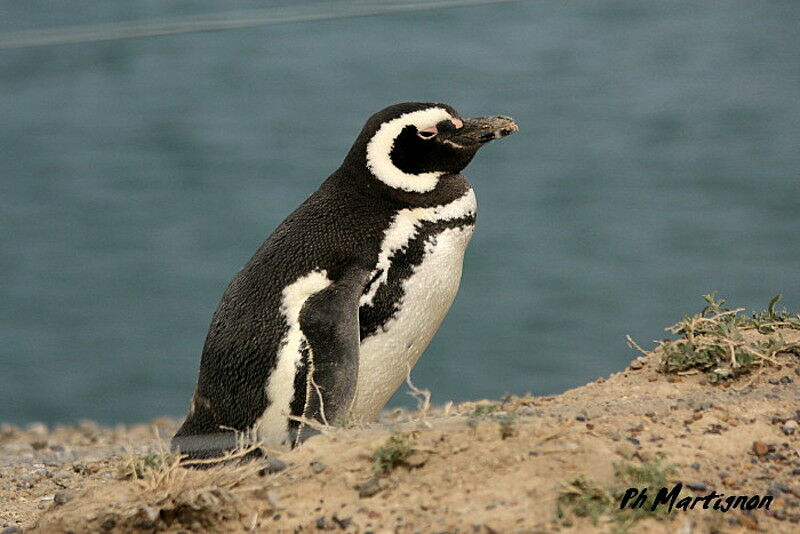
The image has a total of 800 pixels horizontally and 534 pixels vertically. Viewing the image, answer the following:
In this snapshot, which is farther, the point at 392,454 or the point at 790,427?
the point at 790,427

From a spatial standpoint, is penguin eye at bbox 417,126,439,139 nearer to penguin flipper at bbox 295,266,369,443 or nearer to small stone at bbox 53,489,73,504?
penguin flipper at bbox 295,266,369,443

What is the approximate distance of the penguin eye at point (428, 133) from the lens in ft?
9.41

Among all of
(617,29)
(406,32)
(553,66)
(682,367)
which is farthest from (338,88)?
(682,367)

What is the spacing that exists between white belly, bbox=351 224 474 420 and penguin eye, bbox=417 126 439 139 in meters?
0.25

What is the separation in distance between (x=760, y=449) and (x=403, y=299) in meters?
0.99

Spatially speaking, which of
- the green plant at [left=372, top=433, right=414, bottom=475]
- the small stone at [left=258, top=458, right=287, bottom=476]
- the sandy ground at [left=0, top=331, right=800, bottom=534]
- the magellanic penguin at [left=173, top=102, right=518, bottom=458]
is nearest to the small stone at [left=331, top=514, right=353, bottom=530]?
the sandy ground at [left=0, top=331, right=800, bottom=534]

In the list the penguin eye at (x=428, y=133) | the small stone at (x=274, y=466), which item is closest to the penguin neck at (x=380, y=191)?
the penguin eye at (x=428, y=133)

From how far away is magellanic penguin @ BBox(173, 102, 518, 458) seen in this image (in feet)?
8.54

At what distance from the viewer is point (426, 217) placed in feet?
9.33

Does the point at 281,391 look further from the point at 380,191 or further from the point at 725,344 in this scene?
the point at 725,344

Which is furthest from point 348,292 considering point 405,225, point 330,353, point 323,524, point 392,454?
point 323,524

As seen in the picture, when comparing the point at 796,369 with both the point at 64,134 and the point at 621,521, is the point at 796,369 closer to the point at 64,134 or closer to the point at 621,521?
the point at 621,521

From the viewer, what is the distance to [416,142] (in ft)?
9.42

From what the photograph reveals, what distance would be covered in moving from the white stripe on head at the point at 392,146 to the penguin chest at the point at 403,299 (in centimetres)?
9
